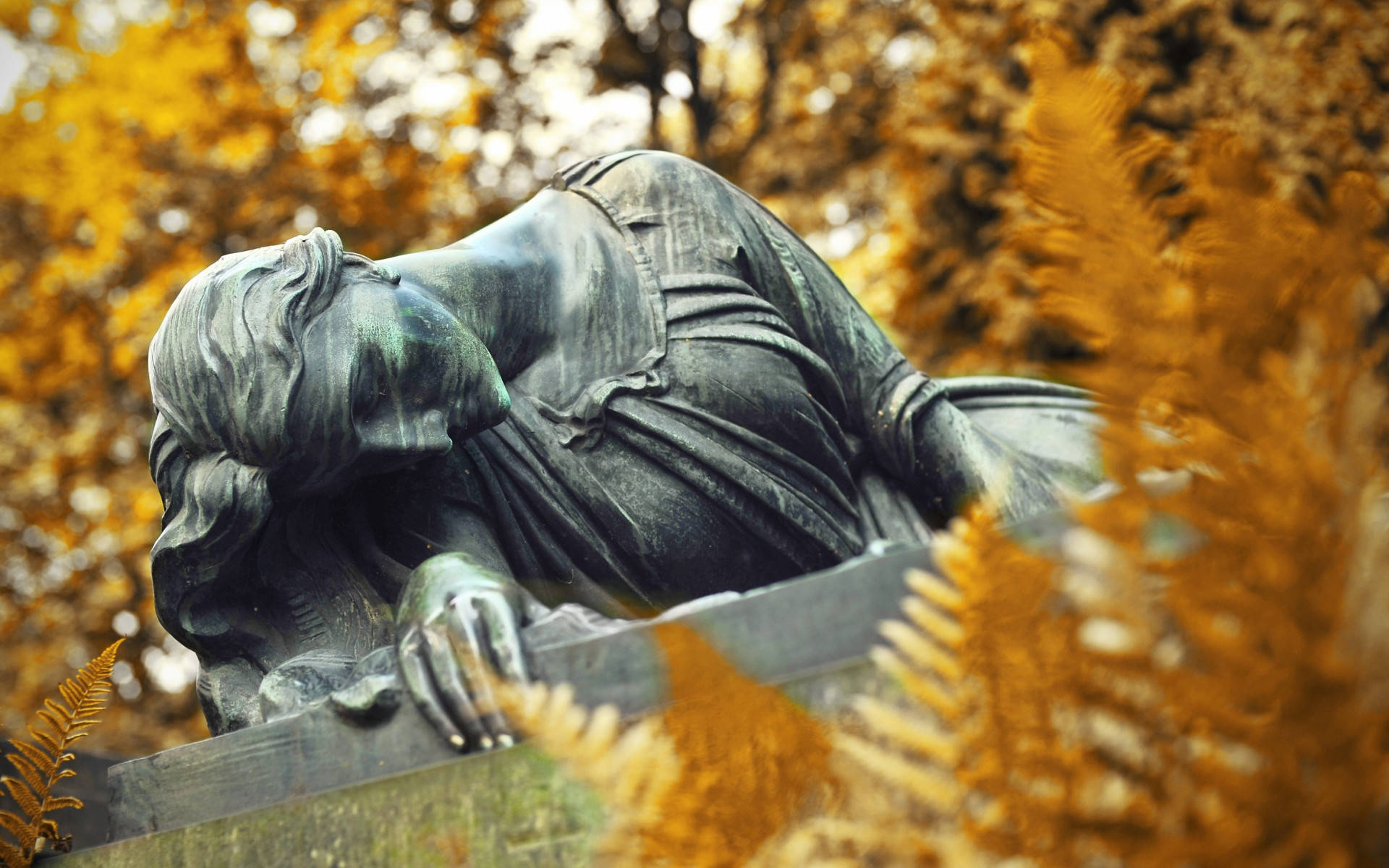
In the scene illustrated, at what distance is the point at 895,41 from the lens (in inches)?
407

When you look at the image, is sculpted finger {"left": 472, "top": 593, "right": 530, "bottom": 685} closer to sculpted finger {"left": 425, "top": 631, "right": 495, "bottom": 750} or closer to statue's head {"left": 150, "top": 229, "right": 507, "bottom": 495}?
→ sculpted finger {"left": 425, "top": 631, "right": 495, "bottom": 750}

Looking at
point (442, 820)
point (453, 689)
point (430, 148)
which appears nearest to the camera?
point (442, 820)

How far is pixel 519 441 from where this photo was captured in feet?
8.11

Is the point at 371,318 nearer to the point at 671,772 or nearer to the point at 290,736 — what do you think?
the point at 290,736

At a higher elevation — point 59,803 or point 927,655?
point 59,803

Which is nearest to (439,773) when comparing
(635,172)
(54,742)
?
(54,742)

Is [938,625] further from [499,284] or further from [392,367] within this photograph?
[499,284]

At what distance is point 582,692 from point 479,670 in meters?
0.16

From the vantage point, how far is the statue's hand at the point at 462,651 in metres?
1.83

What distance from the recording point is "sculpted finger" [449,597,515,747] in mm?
1783

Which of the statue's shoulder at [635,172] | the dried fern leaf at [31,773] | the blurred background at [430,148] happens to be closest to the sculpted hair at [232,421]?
the dried fern leaf at [31,773]

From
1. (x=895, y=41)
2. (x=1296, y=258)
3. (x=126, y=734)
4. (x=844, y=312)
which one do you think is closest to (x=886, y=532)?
(x=844, y=312)

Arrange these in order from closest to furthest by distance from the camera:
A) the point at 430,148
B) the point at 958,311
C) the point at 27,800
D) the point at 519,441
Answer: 1. the point at 27,800
2. the point at 519,441
3. the point at 958,311
4. the point at 430,148

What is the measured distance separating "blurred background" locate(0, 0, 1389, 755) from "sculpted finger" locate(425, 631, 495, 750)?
5.64m
